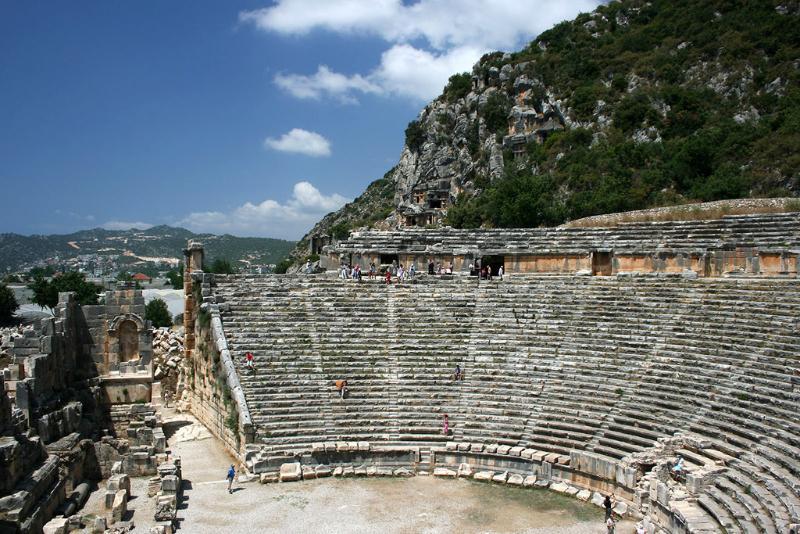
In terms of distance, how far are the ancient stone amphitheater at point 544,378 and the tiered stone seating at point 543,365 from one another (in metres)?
0.04

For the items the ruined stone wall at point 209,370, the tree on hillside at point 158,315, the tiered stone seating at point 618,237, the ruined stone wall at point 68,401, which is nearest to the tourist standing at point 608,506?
the ruined stone wall at point 209,370

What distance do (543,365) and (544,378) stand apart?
1.60 ft

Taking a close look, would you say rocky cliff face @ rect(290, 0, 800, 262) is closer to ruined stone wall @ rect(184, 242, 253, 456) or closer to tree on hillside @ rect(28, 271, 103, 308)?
ruined stone wall @ rect(184, 242, 253, 456)

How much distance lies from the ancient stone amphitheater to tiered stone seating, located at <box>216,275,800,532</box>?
4cm

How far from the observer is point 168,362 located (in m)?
22.0

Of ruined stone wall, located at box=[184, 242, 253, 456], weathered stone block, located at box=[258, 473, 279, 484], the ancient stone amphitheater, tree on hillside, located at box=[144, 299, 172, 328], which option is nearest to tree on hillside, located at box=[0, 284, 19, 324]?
tree on hillside, located at box=[144, 299, 172, 328]

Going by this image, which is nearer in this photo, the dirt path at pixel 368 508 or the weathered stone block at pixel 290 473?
the dirt path at pixel 368 508

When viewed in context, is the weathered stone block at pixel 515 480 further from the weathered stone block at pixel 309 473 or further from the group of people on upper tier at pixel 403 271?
the group of people on upper tier at pixel 403 271

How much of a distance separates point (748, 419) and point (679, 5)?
59.2 meters

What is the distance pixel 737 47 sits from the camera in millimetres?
47531

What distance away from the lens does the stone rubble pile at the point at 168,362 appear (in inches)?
859

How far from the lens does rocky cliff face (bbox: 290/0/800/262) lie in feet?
128

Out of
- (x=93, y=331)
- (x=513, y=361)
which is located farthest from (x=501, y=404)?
(x=93, y=331)

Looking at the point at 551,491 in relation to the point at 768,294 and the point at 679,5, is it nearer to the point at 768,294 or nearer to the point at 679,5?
the point at 768,294
